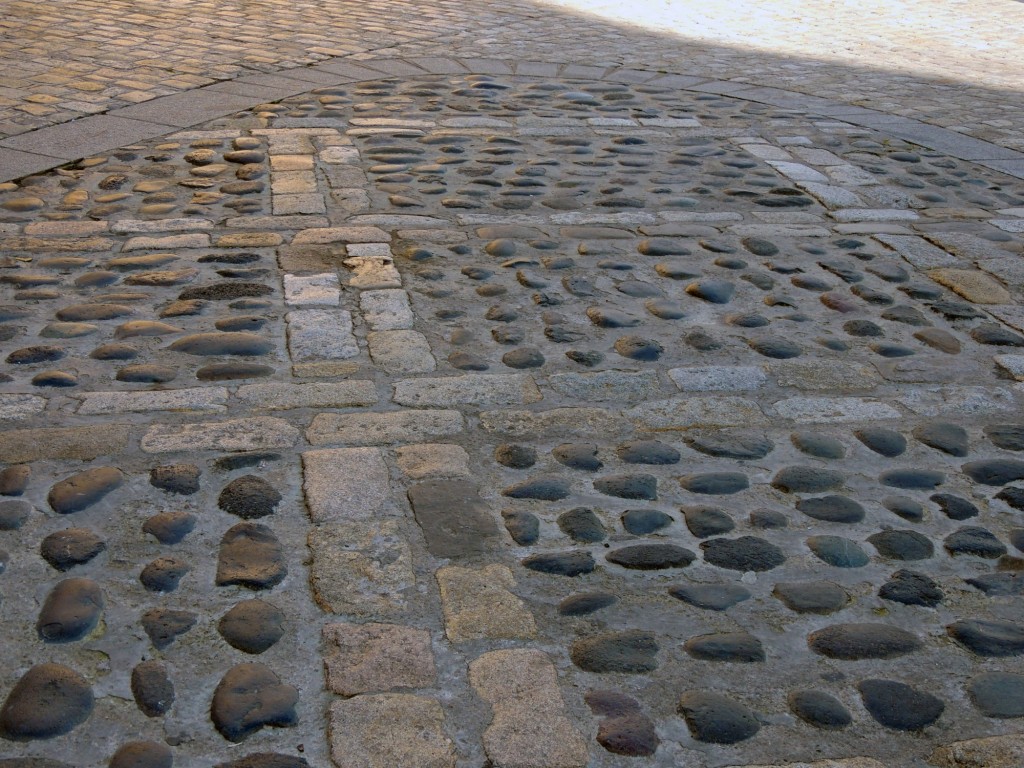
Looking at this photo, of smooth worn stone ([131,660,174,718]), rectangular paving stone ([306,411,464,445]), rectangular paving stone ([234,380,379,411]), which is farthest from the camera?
rectangular paving stone ([234,380,379,411])

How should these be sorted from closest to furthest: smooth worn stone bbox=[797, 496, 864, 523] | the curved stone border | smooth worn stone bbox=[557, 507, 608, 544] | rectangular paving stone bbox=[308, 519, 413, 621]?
rectangular paving stone bbox=[308, 519, 413, 621] → smooth worn stone bbox=[557, 507, 608, 544] → smooth worn stone bbox=[797, 496, 864, 523] → the curved stone border

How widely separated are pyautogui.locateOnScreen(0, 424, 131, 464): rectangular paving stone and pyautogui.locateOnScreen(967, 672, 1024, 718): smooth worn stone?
70.8 inches

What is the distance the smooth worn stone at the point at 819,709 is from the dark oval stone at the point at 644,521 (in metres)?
0.52

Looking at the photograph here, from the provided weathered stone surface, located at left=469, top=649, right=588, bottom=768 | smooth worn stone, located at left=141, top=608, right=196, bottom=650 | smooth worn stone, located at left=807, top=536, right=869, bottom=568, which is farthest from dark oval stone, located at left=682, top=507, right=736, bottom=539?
smooth worn stone, located at left=141, top=608, right=196, bottom=650

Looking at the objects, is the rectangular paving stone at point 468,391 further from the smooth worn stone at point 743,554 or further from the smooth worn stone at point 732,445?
the smooth worn stone at point 743,554

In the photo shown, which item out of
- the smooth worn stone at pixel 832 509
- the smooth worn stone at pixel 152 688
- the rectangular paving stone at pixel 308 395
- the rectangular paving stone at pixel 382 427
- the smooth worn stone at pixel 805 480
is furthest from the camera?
the rectangular paving stone at pixel 308 395

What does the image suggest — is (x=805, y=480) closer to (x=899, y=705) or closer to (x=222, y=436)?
(x=899, y=705)

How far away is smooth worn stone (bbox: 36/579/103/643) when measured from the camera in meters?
1.93

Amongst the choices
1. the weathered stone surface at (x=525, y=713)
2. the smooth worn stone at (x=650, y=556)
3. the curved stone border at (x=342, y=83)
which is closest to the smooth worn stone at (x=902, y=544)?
the smooth worn stone at (x=650, y=556)

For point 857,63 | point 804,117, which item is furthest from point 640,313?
point 857,63

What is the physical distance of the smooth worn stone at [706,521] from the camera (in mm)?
2308

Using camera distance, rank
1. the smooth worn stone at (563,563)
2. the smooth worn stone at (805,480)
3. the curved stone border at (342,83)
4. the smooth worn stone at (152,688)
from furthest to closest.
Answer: the curved stone border at (342,83) → the smooth worn stone at (805,480) → the smooth worn stone at (563,563) → the smooth worn stone at (152,688)

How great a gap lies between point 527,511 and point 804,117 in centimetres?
413

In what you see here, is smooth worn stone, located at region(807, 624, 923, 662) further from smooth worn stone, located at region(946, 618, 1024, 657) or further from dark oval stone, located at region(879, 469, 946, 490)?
dark oval stone, located at region(879, 469, 946, 490)
